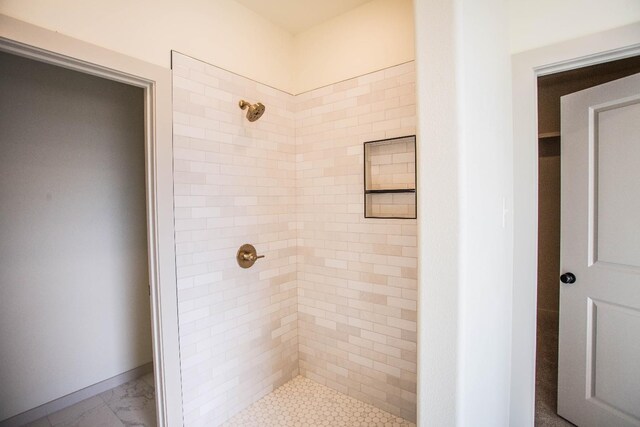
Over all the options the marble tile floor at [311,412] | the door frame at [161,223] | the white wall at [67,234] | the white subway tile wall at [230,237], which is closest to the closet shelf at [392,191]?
the white subway tile wall at [230,237]

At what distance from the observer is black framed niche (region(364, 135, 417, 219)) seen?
1.70 m

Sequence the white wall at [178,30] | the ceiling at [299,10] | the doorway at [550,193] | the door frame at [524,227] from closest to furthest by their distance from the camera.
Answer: the white wall at [178,30], the door frame at [524,227], the ceiling at [299,10], the doorway at [550,193]

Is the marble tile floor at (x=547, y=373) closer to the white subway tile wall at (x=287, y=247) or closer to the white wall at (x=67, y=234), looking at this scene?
the white subway tile wall at (x=287, y=247)

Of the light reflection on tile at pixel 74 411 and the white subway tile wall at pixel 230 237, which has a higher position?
the white subway tile wall at pixel 230 237

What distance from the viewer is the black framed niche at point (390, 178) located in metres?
1.70

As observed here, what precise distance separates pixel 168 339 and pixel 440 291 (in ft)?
4.45

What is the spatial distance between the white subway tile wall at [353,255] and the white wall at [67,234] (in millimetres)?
1355

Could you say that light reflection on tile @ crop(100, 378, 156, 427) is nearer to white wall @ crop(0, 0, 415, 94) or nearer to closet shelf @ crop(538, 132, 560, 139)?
white wall @ crop(0, 0, 415, 94)

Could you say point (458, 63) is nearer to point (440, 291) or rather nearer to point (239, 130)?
point (440, 291)

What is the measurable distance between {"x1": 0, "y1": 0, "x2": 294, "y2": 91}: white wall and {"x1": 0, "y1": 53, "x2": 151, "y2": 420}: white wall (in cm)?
106

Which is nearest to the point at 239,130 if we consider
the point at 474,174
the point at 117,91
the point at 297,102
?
the point at 297,102

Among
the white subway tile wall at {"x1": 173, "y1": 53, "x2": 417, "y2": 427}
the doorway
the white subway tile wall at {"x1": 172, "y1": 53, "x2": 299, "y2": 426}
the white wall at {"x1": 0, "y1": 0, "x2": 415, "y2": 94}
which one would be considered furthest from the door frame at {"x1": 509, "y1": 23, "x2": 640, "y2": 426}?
the white subway tile wall at {"x1": 172, "y1": 53, "x2": 299, "y2": 426}

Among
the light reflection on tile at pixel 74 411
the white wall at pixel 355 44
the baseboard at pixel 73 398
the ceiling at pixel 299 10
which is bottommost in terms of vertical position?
the light reflection on tile at pixel 74 411

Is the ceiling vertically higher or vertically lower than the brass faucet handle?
higher
